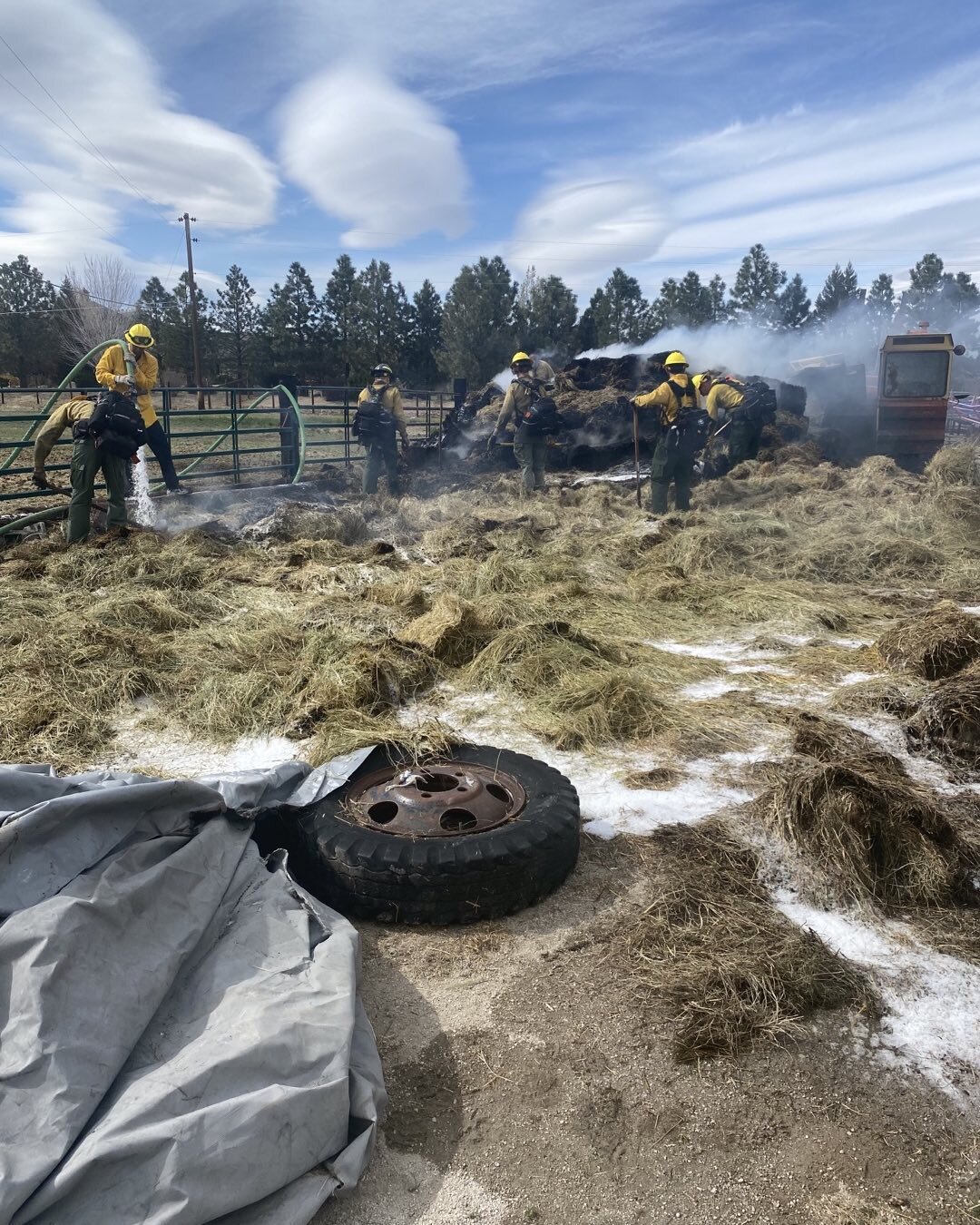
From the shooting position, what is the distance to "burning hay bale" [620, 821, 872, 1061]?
7.77ft

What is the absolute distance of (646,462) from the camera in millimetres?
15078

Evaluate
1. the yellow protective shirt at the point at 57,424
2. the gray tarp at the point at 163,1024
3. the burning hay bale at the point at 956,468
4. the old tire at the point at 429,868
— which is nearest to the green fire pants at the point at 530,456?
the burning hay bale at the point at 956,468

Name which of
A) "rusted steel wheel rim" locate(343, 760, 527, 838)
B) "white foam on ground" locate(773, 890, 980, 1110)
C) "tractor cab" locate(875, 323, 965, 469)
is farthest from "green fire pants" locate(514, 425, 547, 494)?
"white foam on ground" locate(773, 890, 980, 1110)

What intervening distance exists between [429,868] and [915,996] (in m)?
1.59

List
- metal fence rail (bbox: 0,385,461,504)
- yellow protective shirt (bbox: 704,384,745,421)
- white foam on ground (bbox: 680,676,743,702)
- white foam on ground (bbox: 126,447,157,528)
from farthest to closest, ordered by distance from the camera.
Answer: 1. yellow protective shirt (bbox: 704,384,745,421)
2. white foam on ground (bbox: 126,447,157,528)
3. metal fence rail (bbox: 0,385,461,504)
4. white foam on ground (bbox: 680,676,743,702)

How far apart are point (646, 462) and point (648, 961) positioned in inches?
521

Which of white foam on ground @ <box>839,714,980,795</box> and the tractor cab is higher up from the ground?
the tractor cab

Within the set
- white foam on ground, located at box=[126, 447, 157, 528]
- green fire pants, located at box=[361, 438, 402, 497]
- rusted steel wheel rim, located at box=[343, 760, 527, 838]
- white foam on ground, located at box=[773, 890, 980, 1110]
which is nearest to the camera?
white foam on ground, located at box=[773, 890, 980, 1110]

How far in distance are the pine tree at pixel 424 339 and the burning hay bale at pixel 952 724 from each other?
49.6m

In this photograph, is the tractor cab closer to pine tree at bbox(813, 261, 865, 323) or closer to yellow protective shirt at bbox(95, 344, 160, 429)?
yellow protective shirt at bbox(95, 344, 160, 429)

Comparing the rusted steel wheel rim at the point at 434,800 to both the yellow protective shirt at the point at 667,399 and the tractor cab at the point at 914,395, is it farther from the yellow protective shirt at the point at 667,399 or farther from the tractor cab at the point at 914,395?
the tractor cab at the point at 914,395

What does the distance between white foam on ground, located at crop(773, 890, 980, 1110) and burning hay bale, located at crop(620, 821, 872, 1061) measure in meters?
0.09

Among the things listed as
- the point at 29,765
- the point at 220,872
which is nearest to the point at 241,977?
the point at 220,872

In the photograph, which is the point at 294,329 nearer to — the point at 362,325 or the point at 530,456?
the point at 362,325
